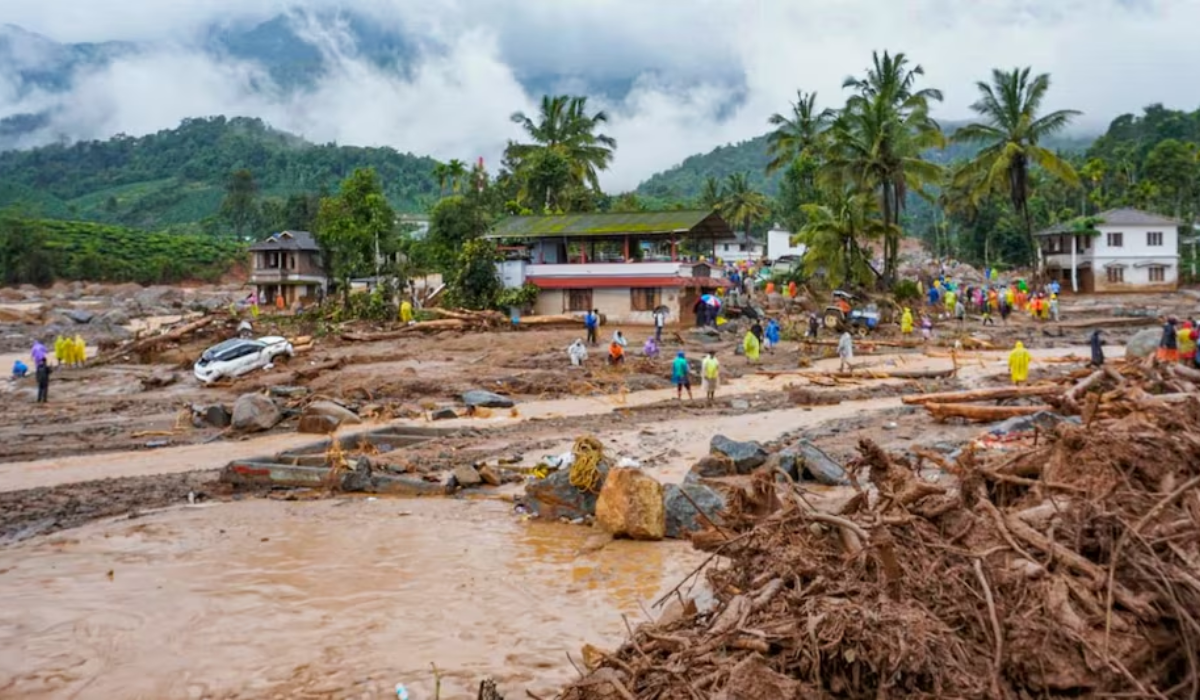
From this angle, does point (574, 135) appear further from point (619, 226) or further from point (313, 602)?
point (313, 602)

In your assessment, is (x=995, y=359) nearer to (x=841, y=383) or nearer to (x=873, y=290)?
(x=841, y=383)

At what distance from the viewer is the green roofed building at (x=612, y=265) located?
129 feet

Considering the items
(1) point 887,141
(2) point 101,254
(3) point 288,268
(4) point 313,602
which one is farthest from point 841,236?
(2) point 101,254

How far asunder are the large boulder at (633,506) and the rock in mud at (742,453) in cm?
260

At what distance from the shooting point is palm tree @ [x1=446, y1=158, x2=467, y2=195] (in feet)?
194

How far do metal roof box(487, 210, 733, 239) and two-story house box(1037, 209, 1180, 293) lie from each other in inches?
1067

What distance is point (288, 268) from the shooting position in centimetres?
5716

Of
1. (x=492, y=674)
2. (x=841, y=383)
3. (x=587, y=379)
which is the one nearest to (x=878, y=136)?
(x=841, y=383)

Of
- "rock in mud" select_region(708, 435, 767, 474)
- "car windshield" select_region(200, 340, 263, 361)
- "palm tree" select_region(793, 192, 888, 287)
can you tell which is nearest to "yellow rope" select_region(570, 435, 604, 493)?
"rock in mud" select_region(708, 435, 767, 474)

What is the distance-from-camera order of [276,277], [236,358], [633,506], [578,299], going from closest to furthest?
[633,506], [236,358], [578,299], [276,277]

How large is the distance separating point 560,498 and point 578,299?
96.3ft

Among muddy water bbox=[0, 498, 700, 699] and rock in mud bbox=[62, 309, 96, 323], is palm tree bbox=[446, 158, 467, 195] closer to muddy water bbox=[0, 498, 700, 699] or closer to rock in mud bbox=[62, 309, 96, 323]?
rock in mud bbox=[62, 309, 96, 323]

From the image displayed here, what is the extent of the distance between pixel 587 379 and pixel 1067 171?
32.4 metres

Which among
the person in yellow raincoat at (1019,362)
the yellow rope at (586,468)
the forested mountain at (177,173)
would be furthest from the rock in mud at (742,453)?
the forested mountain at (177,173)
